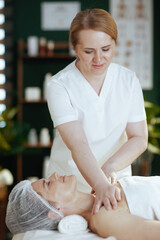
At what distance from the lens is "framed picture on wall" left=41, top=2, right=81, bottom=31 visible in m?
4.76

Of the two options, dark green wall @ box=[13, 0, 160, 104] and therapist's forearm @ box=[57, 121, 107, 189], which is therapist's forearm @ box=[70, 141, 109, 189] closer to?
therapist's forearm @ box=[57, 121, 107, 189]

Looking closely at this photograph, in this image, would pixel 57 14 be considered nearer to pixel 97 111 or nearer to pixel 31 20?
pixel 31 20

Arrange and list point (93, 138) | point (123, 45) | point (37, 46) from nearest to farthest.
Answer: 1. point (93, 138)
2. point (37, 46)
3. point (123, 45)

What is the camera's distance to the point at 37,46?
4.52m

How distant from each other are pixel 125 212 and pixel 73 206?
0.29 meters

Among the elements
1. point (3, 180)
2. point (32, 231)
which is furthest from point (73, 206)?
point (3, 180)

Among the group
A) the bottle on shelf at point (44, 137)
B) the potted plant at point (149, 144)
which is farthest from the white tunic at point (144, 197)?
the bottle on shelf at point (44, 137)

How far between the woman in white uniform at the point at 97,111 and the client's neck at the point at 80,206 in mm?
148

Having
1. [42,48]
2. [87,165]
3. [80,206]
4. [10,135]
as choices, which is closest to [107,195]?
[87,165]

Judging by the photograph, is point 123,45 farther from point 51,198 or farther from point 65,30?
point 51,198

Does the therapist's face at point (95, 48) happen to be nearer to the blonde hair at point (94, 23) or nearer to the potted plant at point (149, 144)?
the blonde hair at point (94, 23)

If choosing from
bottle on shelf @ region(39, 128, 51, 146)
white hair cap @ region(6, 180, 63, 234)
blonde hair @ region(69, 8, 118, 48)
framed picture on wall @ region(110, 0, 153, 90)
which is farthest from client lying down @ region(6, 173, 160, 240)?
framed picture on wall @ region(110, 0, 153, 90)

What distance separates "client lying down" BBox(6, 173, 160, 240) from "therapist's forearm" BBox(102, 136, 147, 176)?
0.28ft

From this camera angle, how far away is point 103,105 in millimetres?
1834
